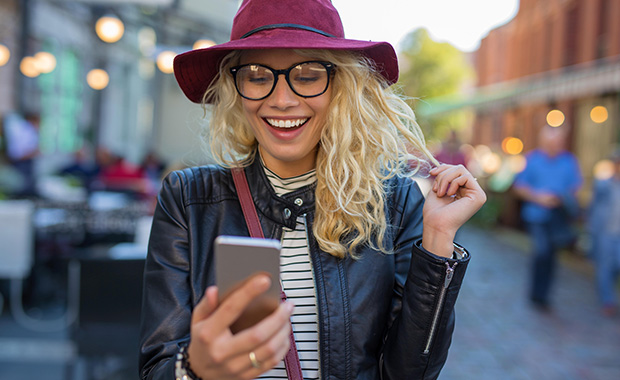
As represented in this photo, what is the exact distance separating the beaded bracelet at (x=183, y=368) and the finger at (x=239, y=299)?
23cm

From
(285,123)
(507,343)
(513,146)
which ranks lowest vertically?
(507,343)

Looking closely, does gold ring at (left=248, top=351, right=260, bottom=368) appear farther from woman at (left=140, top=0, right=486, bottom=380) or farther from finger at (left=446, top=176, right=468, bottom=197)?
finger at (left=446, top=176, right=468, bottom=197)

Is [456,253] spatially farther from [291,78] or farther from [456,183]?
[291,78]

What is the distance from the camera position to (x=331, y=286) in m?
1.53

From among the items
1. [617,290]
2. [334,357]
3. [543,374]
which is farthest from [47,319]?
[617,290]

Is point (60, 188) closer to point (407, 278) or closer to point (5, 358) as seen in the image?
point (5, 358)

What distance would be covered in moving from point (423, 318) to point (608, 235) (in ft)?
18.8

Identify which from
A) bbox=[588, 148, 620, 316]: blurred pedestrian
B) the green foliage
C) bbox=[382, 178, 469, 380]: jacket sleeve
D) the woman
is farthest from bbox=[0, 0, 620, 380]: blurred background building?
the green foliage

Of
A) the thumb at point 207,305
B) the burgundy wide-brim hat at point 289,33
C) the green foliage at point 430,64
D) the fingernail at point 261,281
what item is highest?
the green foliage at point 430,64

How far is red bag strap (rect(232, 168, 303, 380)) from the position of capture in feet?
4.81

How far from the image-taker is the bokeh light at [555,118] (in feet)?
47.5

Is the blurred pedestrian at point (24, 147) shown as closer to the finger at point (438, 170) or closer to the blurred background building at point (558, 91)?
the finger at point (438, 170)

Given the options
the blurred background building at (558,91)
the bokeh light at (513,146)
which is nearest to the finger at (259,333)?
the blurred background building at (558,91)

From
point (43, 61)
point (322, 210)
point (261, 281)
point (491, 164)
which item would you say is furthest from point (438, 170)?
point (491, 164)
